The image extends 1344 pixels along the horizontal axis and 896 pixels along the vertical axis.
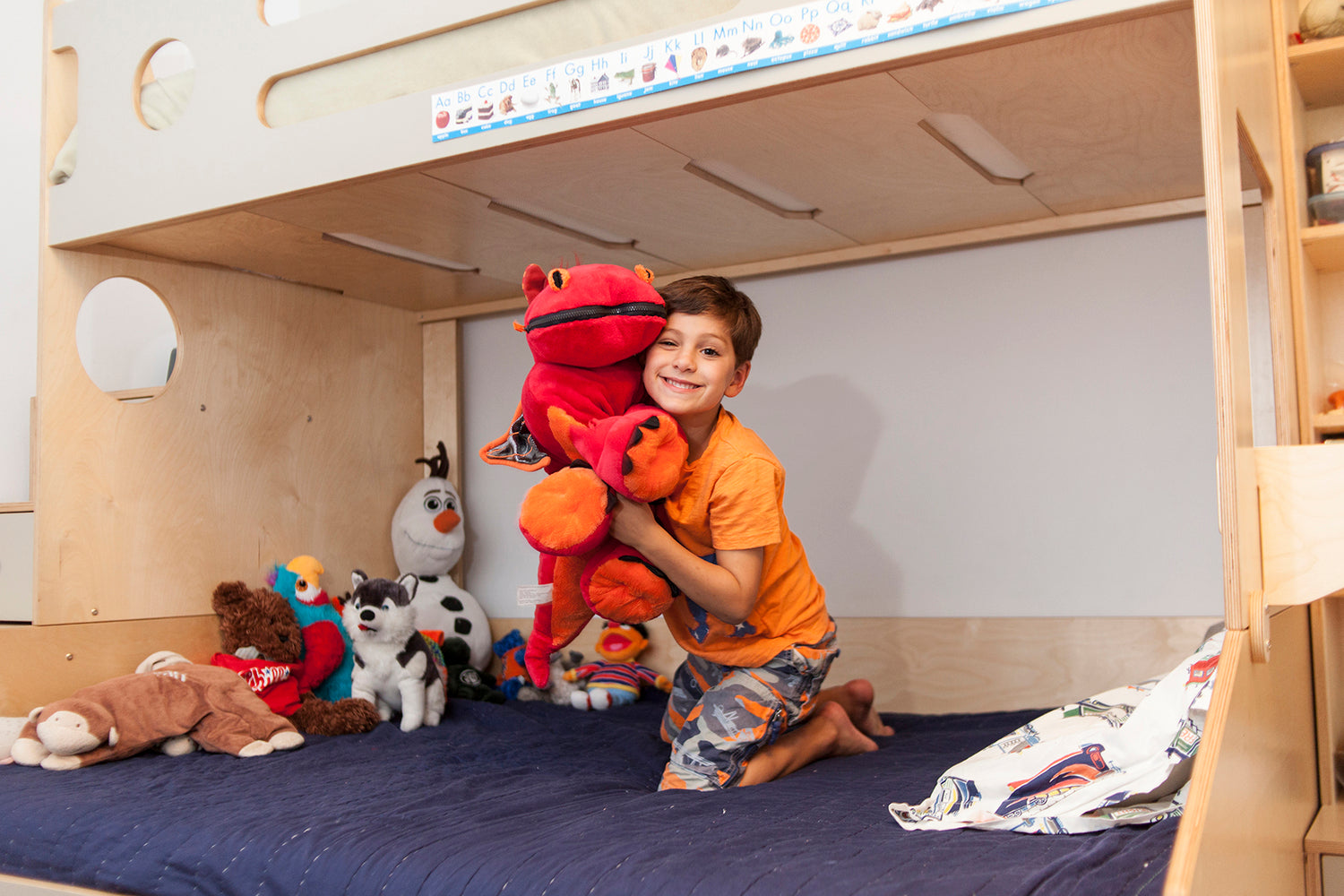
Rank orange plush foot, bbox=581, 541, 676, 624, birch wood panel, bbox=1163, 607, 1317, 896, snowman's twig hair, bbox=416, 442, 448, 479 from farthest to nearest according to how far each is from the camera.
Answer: snowman's twig hair, bbox=416, 442, 448, 479
orange plush foot, bbox=581, 541, 676, 624
birch wood panel, bbox=1163, 607, 1317, 896

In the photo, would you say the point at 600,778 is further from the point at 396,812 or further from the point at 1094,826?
the point at 1094,826

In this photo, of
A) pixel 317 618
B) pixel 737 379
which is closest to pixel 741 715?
pixel 737 379

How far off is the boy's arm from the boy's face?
144mm

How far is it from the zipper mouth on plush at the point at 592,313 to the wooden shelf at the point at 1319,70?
3.12ft

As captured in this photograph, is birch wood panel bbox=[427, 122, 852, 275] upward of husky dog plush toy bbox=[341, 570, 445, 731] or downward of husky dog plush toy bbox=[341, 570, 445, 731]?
upward

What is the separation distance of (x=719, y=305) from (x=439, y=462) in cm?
120

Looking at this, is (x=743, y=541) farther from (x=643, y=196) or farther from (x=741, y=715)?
(x=643, y=196)

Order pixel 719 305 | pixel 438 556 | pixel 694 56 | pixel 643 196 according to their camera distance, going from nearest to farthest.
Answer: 1. pixel 694 56
2. pixel 719 305
3. pixel 643 196
4. pixel 438 556

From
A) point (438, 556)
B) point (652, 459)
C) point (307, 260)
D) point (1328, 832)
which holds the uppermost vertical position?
point (307, 260)

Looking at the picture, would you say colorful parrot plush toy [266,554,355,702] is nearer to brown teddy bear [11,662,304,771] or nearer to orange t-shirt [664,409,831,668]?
brown teddy bear [11,662,304,771]

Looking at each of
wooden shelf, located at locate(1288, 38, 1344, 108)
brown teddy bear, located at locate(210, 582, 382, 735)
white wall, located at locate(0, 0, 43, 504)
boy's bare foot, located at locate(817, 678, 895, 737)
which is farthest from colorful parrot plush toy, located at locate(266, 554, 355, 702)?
wooden shelf, located at locate(1288, 38, 1344, 108)

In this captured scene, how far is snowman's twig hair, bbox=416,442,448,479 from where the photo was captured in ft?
7.51

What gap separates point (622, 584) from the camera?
3.90 ft

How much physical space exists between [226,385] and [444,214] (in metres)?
0.60
